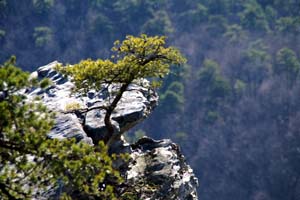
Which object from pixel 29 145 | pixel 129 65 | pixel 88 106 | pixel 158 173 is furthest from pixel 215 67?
pixel 29 145

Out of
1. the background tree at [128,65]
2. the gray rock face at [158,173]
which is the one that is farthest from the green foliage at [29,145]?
the gray rock face at [158,173]

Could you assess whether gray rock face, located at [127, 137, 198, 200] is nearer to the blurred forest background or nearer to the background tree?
the background tree

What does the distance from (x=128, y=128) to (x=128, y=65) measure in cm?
529

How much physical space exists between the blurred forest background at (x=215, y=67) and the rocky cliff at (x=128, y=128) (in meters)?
78.9

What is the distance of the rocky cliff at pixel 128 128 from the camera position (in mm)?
26000

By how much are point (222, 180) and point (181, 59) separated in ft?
293

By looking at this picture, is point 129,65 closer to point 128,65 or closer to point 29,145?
point 128,65

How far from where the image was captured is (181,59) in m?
24.6

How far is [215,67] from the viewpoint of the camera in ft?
393

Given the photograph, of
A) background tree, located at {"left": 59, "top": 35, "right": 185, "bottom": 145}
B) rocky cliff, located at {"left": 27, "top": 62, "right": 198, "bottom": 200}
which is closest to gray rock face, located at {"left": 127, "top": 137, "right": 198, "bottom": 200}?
rocky cliff, located at {"left": 27, "top": 62, "right": 198, "bottom": 200}

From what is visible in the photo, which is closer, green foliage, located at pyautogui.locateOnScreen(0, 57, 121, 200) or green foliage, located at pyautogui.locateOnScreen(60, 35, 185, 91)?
green foliage, located at pyautogui.locateOnScreen(0, 57, 121, 200)

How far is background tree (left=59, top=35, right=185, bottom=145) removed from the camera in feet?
77.9

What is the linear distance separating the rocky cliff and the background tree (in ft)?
3.57

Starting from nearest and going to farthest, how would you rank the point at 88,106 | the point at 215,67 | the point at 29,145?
the point at 29,145
the point at 88,106
the point at 215,67
